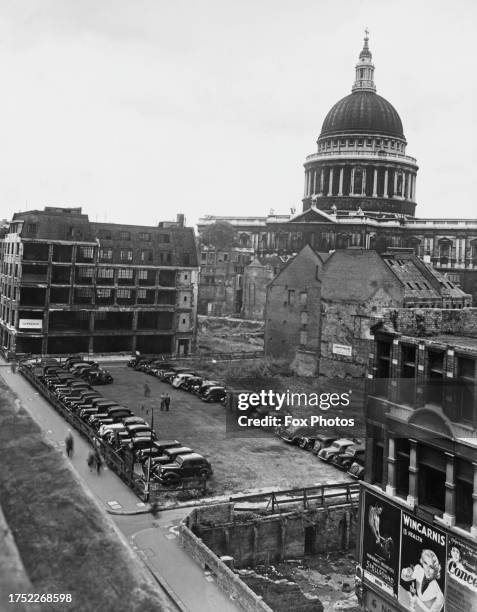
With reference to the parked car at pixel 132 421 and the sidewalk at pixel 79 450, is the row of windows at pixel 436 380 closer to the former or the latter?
the sidewalk at pixel 79 450

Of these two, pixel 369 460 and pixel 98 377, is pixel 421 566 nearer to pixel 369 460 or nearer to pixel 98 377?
pixel 369 460

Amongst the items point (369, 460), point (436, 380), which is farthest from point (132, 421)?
point (436, 380)

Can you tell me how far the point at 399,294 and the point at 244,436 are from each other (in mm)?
24616

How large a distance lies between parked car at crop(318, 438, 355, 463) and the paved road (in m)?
11.8

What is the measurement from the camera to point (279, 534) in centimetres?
3133

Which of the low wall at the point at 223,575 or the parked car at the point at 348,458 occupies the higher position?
the parked car at the point at 348,458

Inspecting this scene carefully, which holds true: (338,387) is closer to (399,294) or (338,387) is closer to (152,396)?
(399,294)

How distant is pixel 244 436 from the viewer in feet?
155

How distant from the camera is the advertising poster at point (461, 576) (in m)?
22.0

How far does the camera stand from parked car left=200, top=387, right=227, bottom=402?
183ft

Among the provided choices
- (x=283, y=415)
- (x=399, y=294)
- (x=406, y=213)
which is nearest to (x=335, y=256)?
(x=399, y=294)

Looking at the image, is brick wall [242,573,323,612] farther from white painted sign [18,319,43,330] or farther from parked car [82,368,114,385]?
white painted sign [18,319,43,330]

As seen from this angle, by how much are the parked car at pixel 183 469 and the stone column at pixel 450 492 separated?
1571 centimetres

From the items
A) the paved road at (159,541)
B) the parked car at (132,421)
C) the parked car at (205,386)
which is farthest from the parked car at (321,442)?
the parked car at (205,386)
